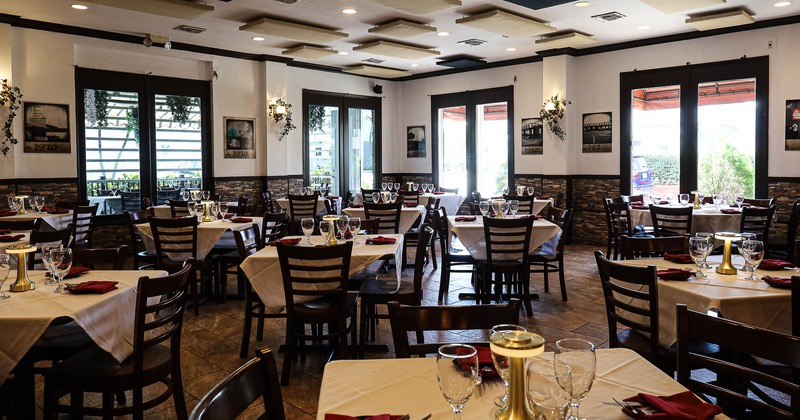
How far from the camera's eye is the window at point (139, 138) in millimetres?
9336

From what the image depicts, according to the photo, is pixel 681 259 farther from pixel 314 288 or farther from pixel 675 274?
pixel 314 288

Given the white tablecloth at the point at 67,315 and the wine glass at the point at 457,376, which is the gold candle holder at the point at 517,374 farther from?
the white tablecloth at the point at 67,315

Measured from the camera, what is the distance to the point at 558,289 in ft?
22.0

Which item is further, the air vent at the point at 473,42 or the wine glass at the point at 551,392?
the air vent at the point at 473,42

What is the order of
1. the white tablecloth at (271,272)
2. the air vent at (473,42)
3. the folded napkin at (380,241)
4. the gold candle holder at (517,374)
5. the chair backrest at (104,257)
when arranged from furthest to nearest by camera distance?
the air vent at (473,42) → the folded napkin at (380,241) → the white tablecloth at (271,272) → the chair backrest at (104,257) → the gold candle holder at (517,374)

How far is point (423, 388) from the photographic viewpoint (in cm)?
175

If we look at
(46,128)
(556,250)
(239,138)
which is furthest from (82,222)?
(556,250)

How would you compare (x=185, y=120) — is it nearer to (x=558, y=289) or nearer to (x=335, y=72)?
(x=335, y=72)

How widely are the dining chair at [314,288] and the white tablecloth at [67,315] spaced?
961mm

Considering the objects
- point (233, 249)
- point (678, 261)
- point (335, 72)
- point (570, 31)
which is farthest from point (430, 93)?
point (678, 261)

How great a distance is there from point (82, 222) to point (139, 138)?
286 cm

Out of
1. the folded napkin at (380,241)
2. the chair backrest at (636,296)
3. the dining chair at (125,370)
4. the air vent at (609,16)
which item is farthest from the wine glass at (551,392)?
the air vent at (609,16)

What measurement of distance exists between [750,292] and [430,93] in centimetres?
1094

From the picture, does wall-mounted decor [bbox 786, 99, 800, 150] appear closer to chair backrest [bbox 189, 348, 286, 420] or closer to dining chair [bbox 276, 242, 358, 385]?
dining chair [bbox 276, 242, 358, 385]
